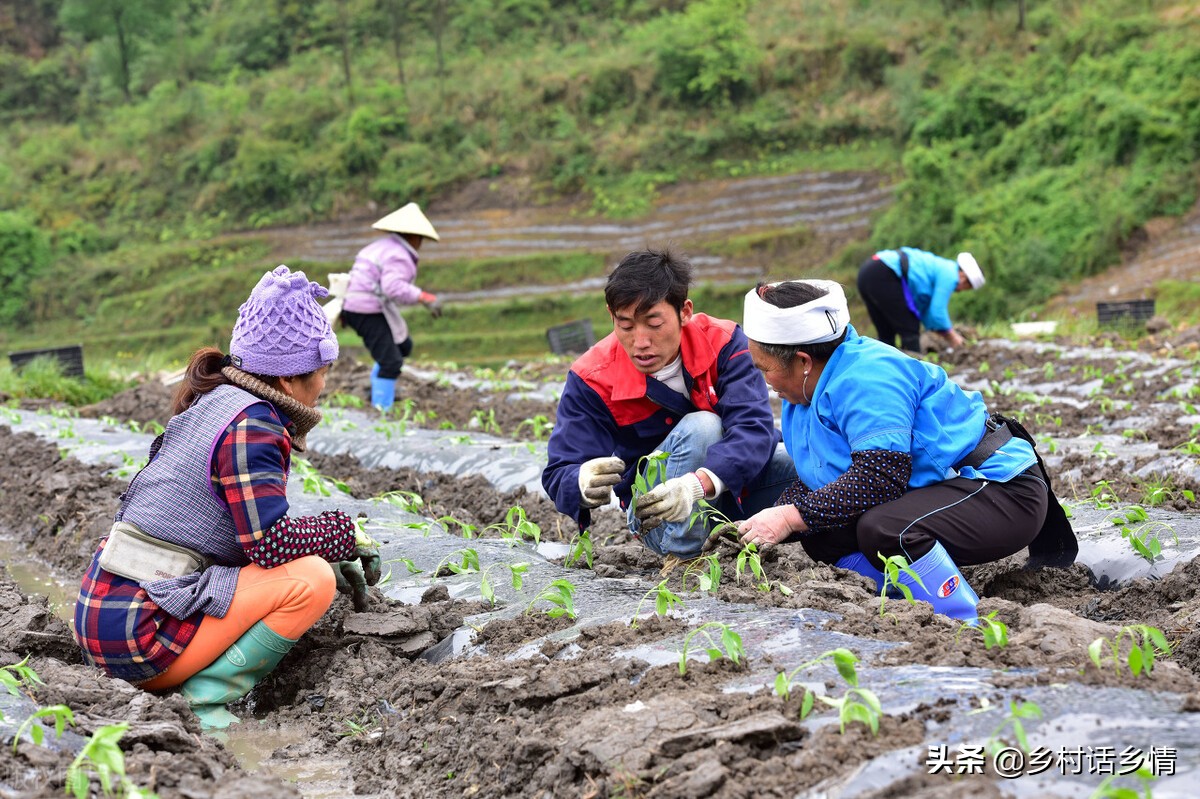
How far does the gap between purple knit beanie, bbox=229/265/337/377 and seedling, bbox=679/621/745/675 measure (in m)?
1.26

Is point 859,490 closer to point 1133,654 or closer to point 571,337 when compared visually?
point 1133,654

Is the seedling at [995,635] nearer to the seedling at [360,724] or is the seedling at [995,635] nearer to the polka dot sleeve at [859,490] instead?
the polka dot sleeve at [859,490]

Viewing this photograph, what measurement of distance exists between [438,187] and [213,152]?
766 centimetres

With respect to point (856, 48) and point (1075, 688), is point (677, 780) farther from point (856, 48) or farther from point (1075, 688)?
point (856, 48)

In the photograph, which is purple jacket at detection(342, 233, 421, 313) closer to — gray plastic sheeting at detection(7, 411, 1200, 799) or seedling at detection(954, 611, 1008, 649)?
gray plastic sheeting at detection(7, 411, 1200, 799)

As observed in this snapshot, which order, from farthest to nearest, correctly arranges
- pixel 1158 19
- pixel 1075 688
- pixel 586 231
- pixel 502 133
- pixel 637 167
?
pixel 502 133, pixel 637 167, pixel 586 231, pixel 1158 19, pixel 1075 688

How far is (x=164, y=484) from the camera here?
2.83 meters

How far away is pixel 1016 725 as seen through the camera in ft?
5.60

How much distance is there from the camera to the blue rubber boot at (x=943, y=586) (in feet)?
9.25

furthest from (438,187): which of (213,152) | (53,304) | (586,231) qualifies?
(53,304)

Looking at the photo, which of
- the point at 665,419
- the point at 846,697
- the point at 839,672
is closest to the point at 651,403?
the point at 665,419

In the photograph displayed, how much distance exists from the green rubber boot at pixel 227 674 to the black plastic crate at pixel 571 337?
11.7m

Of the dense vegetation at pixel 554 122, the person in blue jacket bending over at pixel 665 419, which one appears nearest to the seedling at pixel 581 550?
the person in blue jacket bending over at pixel 665 419

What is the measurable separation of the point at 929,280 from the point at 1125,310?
18.1 ft
